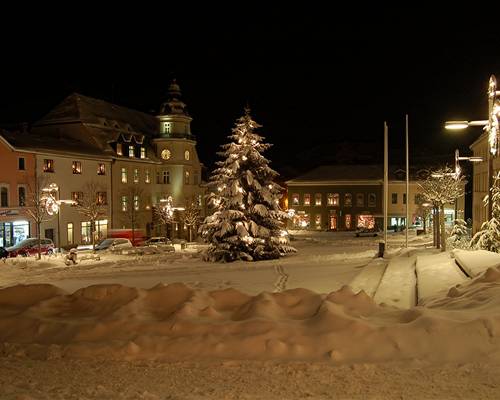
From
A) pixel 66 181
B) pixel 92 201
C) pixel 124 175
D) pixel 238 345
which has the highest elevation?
pixel 124 175

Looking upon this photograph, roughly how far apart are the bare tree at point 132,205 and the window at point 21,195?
498 inches

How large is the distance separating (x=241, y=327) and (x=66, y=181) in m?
44.8

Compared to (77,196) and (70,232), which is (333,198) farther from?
(70,232)

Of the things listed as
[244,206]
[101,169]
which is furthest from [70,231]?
[244,206]

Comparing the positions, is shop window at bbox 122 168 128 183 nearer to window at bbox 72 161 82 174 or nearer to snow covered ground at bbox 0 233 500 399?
window at bbox 72 161 82 174

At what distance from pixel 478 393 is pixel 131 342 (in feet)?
14.7

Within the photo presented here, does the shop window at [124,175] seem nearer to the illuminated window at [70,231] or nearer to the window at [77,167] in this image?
the window at [77,167]

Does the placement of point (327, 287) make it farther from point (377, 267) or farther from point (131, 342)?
point (131, 342)

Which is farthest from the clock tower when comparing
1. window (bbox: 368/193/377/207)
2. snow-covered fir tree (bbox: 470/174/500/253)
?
snow-covered fir tree (bbox: 470/174/500/253)

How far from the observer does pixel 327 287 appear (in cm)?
1864

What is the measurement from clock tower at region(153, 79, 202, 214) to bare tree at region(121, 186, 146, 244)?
3.45m

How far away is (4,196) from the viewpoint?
44750 mm

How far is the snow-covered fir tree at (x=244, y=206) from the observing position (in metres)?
33.1

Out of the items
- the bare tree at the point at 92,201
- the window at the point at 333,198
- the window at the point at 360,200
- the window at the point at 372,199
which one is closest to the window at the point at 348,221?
the window at the point at 360,200
